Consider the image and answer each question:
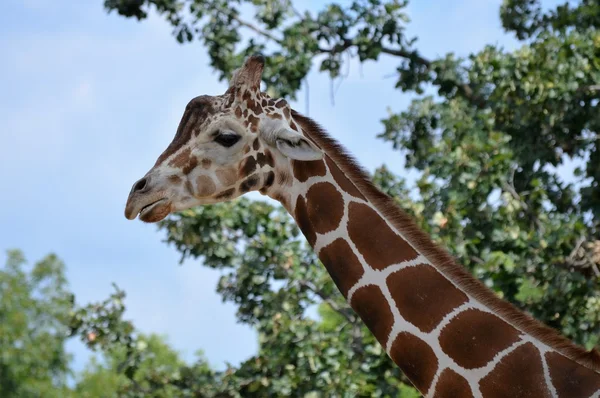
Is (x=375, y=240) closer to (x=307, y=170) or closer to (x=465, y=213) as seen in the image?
(x=307, y=170)

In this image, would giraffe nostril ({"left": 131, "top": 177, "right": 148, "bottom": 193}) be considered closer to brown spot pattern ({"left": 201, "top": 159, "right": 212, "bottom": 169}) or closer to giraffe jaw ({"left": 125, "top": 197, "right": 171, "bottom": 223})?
giraffe jaw ({"left": 125, "top": 197, "right": 171, "bottom": 223})

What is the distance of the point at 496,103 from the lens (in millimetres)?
9820

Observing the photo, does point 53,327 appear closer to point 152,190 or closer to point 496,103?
point 496,103

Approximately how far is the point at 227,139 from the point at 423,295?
47.2 inches

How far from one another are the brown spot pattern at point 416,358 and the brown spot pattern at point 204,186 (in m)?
1.12

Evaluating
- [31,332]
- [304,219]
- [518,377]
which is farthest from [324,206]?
[31,332]

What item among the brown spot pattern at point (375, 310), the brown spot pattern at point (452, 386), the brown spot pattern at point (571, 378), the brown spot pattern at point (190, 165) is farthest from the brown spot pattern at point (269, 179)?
the brown spot pattern at point (571, 378)

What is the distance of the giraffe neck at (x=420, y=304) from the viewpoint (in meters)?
4.18

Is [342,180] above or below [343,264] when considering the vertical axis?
above

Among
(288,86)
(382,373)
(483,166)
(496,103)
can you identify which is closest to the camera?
(382,373)

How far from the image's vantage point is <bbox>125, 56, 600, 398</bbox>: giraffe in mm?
4223

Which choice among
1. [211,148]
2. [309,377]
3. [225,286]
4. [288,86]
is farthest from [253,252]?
[211,148]

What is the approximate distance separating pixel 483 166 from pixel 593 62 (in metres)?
1.44

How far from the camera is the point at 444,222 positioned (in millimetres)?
8844
